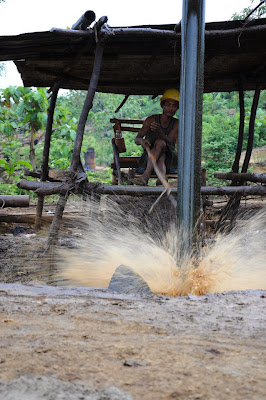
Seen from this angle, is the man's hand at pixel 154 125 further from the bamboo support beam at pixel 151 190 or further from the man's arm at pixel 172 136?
the bamboo support beam at pixel 151 190

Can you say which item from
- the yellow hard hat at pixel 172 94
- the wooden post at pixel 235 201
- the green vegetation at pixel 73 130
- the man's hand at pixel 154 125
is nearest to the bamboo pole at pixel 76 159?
the man's hand at pixel 154 125

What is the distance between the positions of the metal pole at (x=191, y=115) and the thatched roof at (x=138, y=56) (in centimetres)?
97

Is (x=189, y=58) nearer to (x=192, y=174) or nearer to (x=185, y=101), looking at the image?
(x=185, y=101)

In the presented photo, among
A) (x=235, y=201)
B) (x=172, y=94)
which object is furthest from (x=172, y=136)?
(x=235, y=201)

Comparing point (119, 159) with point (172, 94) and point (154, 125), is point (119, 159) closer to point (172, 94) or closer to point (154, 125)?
point (154, 125)

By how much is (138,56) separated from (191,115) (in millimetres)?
2034

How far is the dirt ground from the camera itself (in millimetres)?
1597

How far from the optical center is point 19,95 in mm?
10766

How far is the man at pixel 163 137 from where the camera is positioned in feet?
21.8

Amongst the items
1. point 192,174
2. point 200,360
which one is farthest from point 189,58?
point 200,360

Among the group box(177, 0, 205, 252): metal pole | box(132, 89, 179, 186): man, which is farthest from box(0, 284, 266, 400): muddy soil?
box(132, 89, 179, 186): man

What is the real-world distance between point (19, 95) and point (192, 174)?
7952mm

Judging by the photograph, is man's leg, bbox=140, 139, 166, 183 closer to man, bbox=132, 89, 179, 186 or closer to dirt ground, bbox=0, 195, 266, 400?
man, bbox=132, 89, 179, 186

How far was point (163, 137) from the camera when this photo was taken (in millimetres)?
6773
